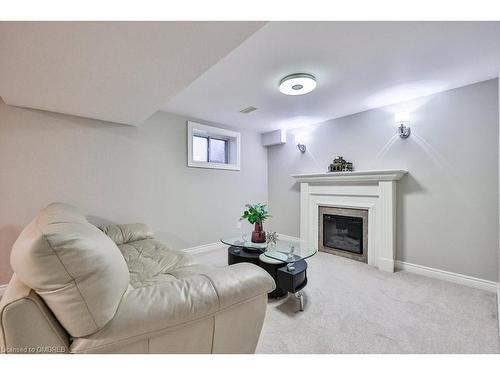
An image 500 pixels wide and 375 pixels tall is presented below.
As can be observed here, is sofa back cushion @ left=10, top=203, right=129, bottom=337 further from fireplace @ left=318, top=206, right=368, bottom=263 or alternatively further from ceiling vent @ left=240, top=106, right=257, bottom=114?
fireplace @ left=318, top=206, right=368, bottom=263

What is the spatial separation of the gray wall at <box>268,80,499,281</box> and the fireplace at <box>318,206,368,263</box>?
17.4 inches

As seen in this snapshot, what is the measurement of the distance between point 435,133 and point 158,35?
3084 millimetres

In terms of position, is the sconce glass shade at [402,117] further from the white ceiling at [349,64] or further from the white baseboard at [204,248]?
the white baseboard at [204,248]

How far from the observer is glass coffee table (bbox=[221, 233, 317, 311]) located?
6.17ft

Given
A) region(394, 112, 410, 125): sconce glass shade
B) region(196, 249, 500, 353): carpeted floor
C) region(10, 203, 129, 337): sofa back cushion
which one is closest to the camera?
region(10, 203, 129, 337): sofa back cushion

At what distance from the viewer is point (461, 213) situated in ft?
7.99

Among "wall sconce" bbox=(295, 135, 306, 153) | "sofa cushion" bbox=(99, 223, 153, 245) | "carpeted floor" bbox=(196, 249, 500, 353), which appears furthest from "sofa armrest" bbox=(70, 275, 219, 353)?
"wall sconce" bbox=(295, 135, 306, 153)

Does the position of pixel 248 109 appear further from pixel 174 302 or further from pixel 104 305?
pixel 104 305

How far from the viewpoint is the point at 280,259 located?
2.04 m

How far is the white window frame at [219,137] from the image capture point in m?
3.45

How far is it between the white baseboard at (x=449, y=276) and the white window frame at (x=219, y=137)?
9.62 ft

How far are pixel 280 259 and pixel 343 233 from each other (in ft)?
5.99

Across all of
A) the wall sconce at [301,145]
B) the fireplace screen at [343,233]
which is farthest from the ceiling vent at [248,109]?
the fireplace screen at [343,233]
